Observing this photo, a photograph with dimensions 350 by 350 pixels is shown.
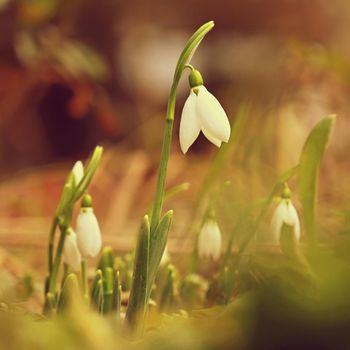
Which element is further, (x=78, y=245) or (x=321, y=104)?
(x=321, y=104)

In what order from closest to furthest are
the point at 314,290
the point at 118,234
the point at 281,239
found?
the point at 314,290
the point at 281,239
the point at 118,234

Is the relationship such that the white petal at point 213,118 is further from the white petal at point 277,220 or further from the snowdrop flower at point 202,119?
the white petal at point 277,220

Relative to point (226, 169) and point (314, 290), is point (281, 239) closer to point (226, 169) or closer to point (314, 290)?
point (314, 290)

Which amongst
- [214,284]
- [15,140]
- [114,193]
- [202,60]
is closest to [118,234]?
[114,193]

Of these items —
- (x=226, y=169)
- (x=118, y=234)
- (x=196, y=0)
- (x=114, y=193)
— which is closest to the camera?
(x=226, y=169)

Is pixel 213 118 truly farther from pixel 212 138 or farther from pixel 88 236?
pixel 88 236

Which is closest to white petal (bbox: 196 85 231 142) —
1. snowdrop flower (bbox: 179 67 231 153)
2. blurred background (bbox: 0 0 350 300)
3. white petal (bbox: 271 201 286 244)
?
snowdrop flower (bbox: 179 67 231 153)

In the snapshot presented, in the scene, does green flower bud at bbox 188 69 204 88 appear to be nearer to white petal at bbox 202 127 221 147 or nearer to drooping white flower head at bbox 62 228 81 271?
white petal at bbox 202 127 221 147
